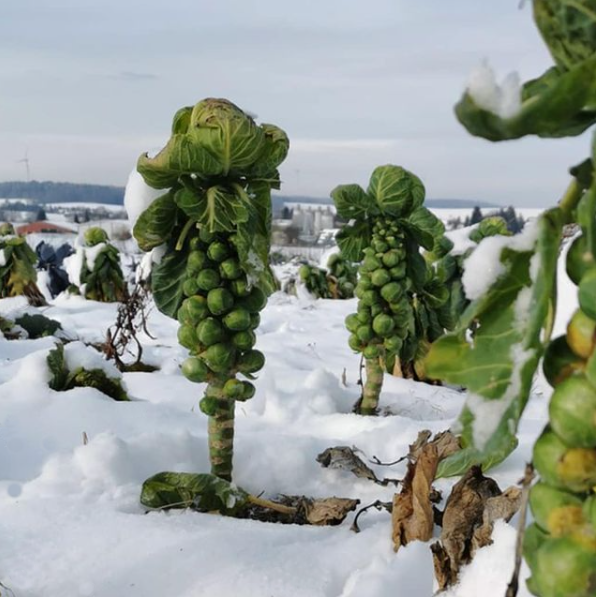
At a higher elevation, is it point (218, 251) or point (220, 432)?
point (218, 251)

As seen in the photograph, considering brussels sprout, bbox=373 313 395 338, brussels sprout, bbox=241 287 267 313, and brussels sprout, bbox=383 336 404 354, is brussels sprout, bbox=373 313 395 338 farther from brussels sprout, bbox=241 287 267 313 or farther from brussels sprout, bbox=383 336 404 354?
brussels sprout, bbox=241 287 267 313

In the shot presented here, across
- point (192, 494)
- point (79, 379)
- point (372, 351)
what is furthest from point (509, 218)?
point (192, 494)

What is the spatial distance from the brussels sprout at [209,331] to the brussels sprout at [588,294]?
143 cm

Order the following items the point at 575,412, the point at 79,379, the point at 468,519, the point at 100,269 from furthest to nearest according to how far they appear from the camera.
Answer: the point at 100,269 < the point at 79,379 < the point at 468,519 < the point at 575,412

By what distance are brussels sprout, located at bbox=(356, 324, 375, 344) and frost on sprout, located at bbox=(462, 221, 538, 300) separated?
231 centimetres

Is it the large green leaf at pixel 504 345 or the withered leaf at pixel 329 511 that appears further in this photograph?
the withered leaf at pixel 329 511

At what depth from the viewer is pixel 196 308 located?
5.89 feet

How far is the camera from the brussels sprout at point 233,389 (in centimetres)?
190

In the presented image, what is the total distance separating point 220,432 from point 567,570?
158 centimetres

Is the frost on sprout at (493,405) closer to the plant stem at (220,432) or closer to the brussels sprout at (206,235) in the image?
the brussels sprout at (206,235)

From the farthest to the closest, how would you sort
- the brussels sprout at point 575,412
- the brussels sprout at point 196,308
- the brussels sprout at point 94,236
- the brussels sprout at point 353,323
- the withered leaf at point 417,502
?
the brussels sprout at point 94,236 < the brussels sprout at point 353,323 < the brussels sprout at point 196,308 < the withered leaf at point 417,502 < the brussels sprout at point 575,412

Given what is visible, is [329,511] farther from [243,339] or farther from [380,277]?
[380,277]

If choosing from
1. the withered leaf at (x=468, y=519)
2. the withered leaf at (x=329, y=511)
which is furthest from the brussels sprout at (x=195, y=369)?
the withered leaf at (x=468, y=519)

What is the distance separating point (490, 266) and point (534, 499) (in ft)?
0.55
